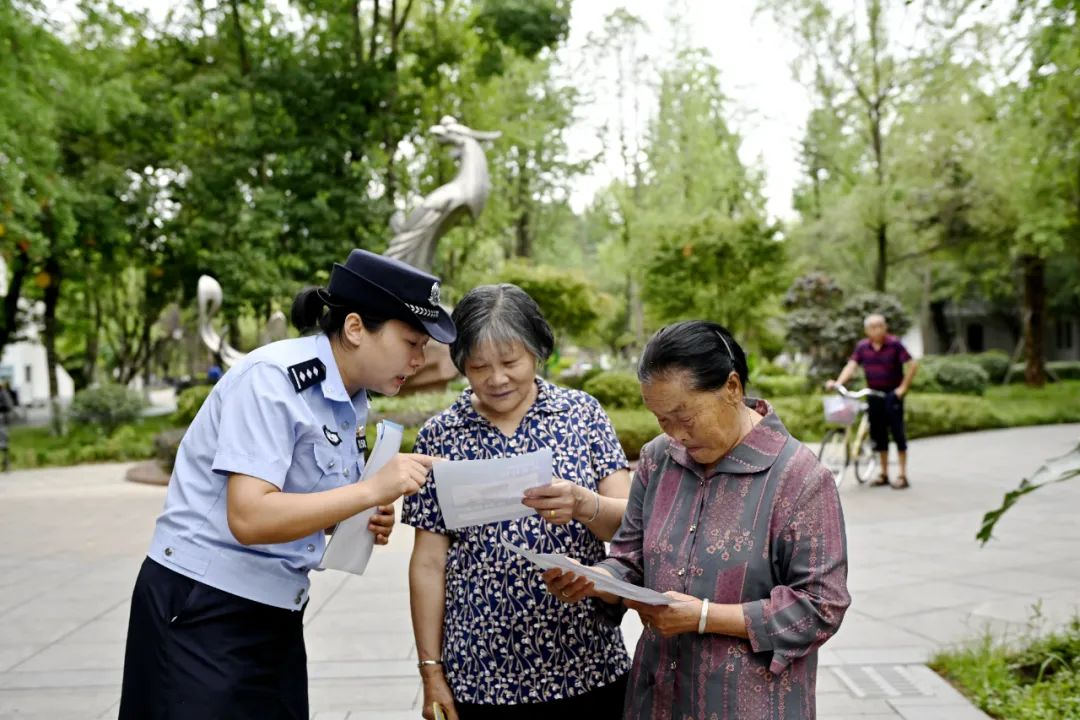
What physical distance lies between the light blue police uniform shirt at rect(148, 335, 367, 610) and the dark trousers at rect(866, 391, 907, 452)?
29.4 ft

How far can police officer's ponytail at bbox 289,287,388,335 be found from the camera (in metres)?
2.20

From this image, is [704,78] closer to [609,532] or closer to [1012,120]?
[1012,120]

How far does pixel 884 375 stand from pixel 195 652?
907 cm

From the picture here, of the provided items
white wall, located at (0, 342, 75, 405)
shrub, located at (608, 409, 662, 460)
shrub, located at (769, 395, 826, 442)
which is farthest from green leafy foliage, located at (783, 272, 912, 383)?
white wall, located at (0, 342, 75, 405)

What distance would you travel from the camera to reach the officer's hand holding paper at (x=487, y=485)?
2121mm

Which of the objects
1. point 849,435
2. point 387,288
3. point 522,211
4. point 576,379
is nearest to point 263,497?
point 387,288

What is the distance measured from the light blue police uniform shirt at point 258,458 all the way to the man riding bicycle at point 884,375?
333 inches

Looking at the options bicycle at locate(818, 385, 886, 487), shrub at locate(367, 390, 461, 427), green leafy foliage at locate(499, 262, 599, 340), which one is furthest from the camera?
green leafy foliage at locate(499, 262, 599, 340)

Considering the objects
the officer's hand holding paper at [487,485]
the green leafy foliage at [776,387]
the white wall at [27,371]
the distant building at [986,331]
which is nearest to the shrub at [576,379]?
the green leafy foliage at [776,387]

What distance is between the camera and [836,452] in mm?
11250

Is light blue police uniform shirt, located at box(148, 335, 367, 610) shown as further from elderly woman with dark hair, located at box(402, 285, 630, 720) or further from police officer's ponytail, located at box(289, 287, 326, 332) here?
elderly woman with dark hair, located at box(402, 285, 630, 720)

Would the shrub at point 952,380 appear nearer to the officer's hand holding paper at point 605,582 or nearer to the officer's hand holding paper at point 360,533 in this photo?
the officer's hand holding paper at point 360,533

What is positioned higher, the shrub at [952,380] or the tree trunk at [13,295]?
the tree trunk at [13,295]

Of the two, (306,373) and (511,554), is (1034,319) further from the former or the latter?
(306,373)
